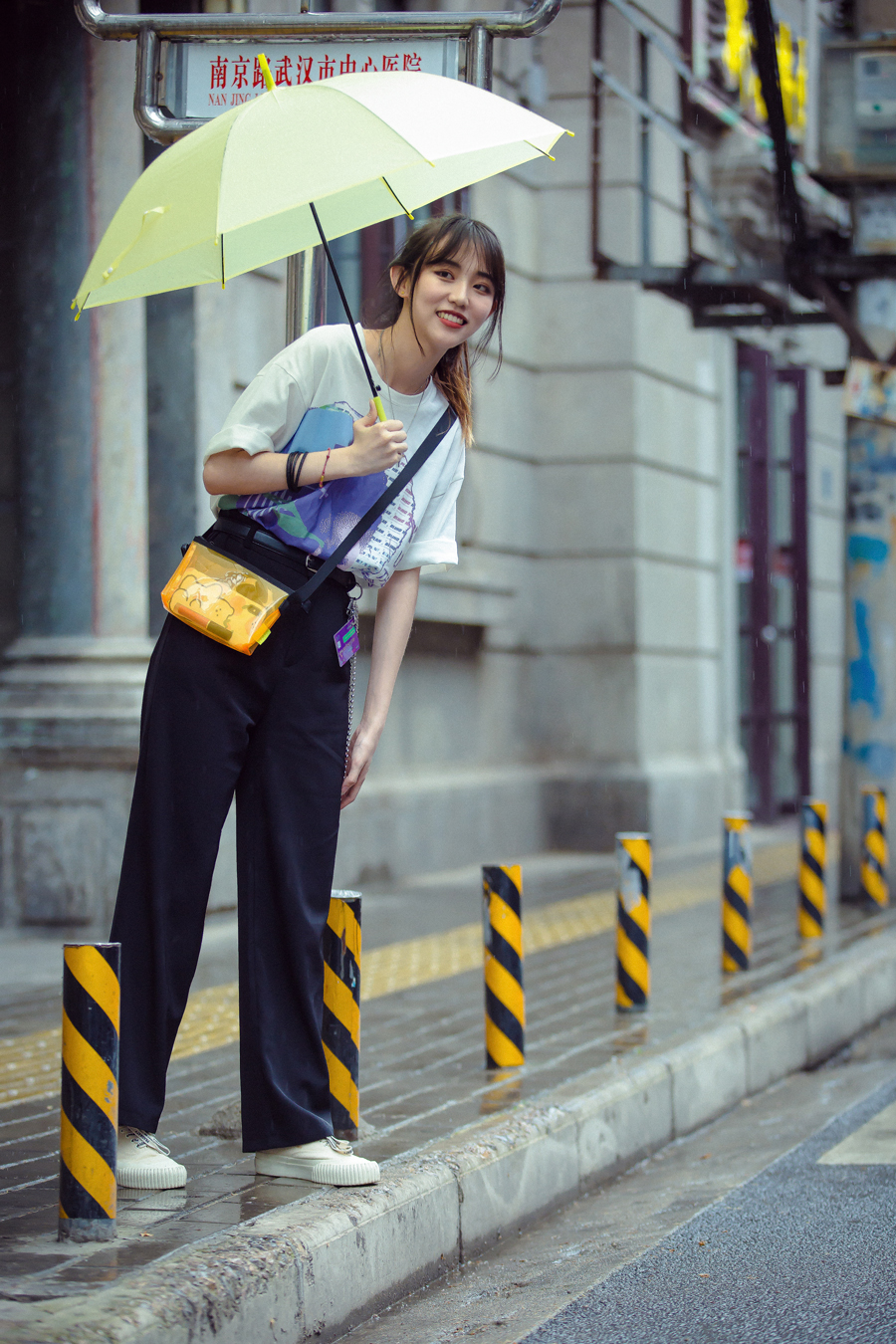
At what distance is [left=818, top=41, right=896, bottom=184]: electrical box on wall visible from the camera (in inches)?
345

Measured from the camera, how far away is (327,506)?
3.59 metres

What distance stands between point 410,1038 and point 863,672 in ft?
14.5

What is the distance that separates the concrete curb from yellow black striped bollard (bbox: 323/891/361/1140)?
0.29 meters

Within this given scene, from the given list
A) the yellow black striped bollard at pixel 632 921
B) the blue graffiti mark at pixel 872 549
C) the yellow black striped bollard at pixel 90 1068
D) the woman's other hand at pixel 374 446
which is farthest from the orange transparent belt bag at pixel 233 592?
the blue graffiti mark at pixel 872 549

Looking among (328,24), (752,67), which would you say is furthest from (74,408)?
(752,67)

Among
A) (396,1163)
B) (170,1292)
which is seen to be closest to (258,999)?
(396,1163)

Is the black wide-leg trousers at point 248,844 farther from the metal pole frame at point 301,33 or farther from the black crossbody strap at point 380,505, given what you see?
the metal pole frame at point 301,33

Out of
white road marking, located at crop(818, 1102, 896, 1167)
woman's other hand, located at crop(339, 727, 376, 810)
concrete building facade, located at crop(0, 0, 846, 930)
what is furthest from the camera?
concrete building facade, located at crop(0, 0, 846, 930)

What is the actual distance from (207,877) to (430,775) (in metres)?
6.97

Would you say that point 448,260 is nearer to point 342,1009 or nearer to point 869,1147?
point 342,1009

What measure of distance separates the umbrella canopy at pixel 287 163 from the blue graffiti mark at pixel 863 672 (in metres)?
5.86

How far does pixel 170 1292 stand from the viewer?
2.84 m

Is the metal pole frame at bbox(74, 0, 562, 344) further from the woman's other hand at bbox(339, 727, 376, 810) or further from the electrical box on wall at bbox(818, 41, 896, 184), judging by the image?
the electrical box on wall at bbox(818, 41, 896, 184)

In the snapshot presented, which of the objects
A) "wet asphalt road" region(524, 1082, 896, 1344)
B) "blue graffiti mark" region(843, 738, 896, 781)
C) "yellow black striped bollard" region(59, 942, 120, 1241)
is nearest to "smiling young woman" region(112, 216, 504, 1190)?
"yellow black striped bollard" region(59, 942, 120, 1241)
